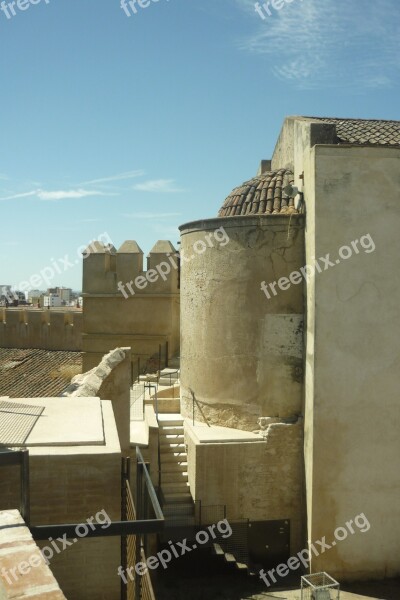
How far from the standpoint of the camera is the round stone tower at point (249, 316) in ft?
36.5

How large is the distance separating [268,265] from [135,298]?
7303 mm

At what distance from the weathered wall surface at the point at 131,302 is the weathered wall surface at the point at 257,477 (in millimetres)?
6819

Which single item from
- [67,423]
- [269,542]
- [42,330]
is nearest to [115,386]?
[67,423]

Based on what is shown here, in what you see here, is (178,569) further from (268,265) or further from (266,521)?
(268,265)

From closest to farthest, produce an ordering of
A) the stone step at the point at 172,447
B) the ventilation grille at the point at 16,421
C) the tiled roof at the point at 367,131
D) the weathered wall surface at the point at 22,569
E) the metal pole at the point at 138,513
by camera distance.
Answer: the weathered wall surface at the point at 22,569 < the metal pole at the point at 138,513 < the ventilation grille at the point at 16,421 < the stone step at the point at 172,447 < the tiled roof at the point at 367,131

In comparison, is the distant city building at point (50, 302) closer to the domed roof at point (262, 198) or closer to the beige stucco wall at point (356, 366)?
the domed roof at point (262, 198)

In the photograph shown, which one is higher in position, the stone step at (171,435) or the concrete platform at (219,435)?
the concrete platform at (219,435)

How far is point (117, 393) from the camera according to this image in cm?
1015

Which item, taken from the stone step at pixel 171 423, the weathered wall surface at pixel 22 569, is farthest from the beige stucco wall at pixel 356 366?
the weathered wall surface at pixel 22 569

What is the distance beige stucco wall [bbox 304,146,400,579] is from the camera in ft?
33.3

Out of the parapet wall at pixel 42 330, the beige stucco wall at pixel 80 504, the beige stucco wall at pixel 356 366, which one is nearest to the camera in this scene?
the beige stucco wall at pixel 80 504

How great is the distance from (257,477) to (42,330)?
1294 centimetres

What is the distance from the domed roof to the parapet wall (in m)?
10.0

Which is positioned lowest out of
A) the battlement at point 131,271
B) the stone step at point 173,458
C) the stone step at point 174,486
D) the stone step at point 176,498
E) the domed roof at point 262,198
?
the stone step at point 176,498
